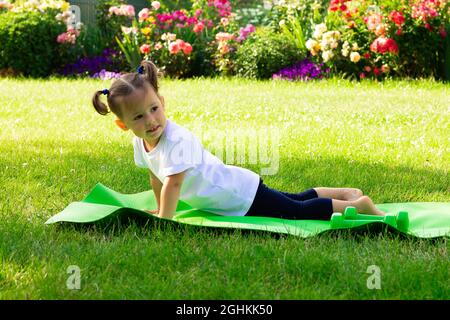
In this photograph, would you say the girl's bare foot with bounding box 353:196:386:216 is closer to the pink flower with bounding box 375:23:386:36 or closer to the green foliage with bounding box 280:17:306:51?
the pink flower with bounding box 375:23:386:36

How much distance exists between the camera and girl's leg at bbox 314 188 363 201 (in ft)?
12.9

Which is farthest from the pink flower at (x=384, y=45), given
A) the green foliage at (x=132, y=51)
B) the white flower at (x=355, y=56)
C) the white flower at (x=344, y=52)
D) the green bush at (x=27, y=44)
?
the green bush at (x=27, y=44)

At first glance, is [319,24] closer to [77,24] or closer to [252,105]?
[252,105]

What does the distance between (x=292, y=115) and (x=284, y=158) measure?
187 cm

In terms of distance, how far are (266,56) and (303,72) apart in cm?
54

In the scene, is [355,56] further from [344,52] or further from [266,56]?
[266,56]

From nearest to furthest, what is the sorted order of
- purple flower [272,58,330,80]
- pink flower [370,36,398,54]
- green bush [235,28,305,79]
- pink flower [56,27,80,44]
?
pink flower [370,36,398,54]
purple flower [272,58,330,80]
green bush [235,28,305,79]
pink flower [56,27,80,44]

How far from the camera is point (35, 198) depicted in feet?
13.5

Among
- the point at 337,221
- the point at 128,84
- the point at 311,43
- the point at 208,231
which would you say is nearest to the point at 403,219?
the point at 337,221

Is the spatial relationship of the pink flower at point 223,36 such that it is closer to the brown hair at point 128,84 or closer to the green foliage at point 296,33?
the green foliage at point 296,33

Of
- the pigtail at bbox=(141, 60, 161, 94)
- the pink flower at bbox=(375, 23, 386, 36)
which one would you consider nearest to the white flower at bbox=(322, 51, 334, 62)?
the pink flower at bbox=(375, 23, 386, 36)

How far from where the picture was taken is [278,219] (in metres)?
3.72

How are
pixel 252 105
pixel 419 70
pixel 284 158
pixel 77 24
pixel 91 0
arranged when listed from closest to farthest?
1. pixel 284 158
2. pixel 252 105
3. pixel 419 70
4. pixel 77 24
5. pixel 91 0

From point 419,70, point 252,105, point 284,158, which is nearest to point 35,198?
point 284,158
